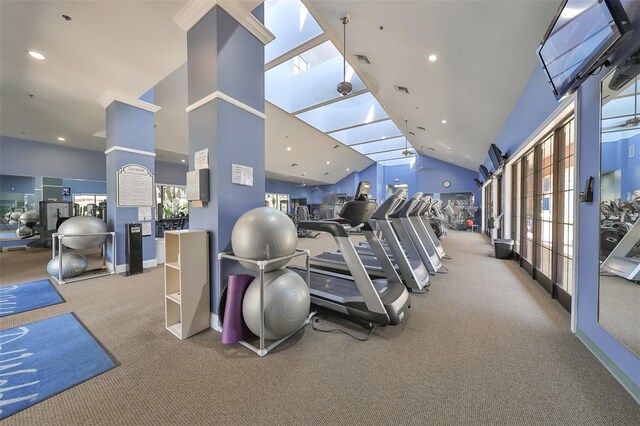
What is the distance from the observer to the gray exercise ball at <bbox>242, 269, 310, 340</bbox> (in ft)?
6.43

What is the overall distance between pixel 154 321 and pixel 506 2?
16.8ft

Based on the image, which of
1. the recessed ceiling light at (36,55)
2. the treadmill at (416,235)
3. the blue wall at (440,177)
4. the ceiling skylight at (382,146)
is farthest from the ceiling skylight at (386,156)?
the recessed ceiling light at (36,55)

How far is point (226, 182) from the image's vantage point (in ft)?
7.80

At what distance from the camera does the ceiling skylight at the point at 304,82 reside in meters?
7.11

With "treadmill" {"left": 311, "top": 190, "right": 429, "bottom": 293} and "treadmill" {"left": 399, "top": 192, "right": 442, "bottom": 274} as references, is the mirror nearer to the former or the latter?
"treadmill" {"left": 311, "top": 190, "right": 429, "bottom": 293}

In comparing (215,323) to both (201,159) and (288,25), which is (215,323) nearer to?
(201,159)

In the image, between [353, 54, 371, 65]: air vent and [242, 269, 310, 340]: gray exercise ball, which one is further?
[353, 54, 371, 65]: air vent

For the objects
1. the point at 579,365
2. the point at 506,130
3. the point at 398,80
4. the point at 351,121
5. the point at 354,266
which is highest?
the point at 351,121

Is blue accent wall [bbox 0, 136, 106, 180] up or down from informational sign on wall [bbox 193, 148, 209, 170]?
up

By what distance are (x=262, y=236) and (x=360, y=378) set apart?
1.29 m

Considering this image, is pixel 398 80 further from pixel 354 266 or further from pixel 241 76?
pixel 354 266

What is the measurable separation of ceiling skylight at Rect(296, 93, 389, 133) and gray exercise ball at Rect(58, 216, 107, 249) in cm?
675

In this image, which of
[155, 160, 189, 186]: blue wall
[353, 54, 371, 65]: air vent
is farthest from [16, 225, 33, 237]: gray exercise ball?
[353, 54, 371, 65]: air vent

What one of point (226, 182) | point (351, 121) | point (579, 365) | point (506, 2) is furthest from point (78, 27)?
point (351, 121)
